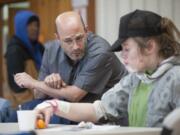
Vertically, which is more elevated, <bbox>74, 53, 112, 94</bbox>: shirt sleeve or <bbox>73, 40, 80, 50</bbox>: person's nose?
<bbox>73, 40, 80, 50</bbox>: person's nose

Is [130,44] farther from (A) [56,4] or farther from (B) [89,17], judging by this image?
(A) [56,4]

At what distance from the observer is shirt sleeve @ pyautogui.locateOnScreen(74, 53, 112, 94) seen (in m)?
2.66

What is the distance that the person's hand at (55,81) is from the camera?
263cm

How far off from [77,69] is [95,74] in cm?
11

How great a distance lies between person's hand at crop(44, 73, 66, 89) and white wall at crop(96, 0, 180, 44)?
1829mm

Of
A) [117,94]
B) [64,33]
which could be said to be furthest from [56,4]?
[117,94]

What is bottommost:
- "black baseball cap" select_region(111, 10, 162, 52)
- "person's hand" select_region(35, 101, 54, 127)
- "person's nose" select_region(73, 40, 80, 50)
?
"person's hand" select_region(35, 101, 54, 127)

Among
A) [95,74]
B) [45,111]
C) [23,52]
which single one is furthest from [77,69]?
[23,52]

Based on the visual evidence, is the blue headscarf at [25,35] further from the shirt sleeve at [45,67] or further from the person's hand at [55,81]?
the person's hand at [55,81]

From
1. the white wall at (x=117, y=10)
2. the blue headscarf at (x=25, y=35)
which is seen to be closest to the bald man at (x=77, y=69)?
the blue headscarf at (x=25, y=35)

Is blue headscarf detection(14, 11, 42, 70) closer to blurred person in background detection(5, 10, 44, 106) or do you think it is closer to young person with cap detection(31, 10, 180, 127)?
blurred person in background detection(5, 10, 44, 106)

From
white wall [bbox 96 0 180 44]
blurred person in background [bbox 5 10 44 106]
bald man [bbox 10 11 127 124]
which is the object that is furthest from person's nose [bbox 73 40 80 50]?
white wall [bbox 96 0 180 44]

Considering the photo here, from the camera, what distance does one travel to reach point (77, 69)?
107 inches

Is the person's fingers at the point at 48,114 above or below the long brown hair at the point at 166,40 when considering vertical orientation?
below
